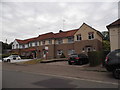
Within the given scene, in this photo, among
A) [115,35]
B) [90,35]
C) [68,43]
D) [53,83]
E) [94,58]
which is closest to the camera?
[53,83]

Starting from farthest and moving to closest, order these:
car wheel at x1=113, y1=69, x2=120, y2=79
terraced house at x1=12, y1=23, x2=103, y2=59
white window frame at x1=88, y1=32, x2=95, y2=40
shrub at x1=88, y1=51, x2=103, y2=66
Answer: terraced house at x1=12, y1=23, x2=103, y2=59, white window frame at x1=88, y1=32, x2=95, y2=40, shrub at x1=88, y1=51, x2=103, y2=66, car wheel at x1=113, y1=69, x2=120, y2=79

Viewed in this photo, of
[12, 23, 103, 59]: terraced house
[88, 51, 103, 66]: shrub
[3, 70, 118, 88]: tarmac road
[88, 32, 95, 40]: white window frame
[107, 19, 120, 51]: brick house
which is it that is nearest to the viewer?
[3, 70, 118, 88]: tarmac road

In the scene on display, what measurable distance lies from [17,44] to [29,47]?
8.13m

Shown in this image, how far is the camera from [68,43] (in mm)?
32062

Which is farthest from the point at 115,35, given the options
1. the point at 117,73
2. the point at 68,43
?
the point at 68,43

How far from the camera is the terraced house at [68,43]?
27625 mm

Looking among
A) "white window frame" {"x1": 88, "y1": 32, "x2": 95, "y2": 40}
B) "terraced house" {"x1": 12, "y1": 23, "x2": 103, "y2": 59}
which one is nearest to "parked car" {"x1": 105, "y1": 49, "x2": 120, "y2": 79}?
"terraced house" {"x1": 12, "y1": 23, "x2": 103, "y2": 59}

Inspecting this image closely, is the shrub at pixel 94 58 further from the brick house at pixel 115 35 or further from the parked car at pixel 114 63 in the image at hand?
the parked car at pixel 114 63

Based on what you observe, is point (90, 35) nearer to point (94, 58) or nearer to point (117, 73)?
point (94, 58)

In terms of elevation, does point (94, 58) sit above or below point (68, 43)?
below

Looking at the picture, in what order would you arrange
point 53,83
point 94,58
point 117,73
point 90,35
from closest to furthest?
point 53,83 < point 117,73 < point 94,58 < point 90,35

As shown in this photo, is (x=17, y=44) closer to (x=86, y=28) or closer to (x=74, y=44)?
(x=74, y=44)

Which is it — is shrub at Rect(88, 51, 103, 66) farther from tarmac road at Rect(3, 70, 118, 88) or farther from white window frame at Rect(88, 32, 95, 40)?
white window frame at Rect(88, 32, 95, 40)

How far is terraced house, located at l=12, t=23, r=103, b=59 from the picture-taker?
27625mm
